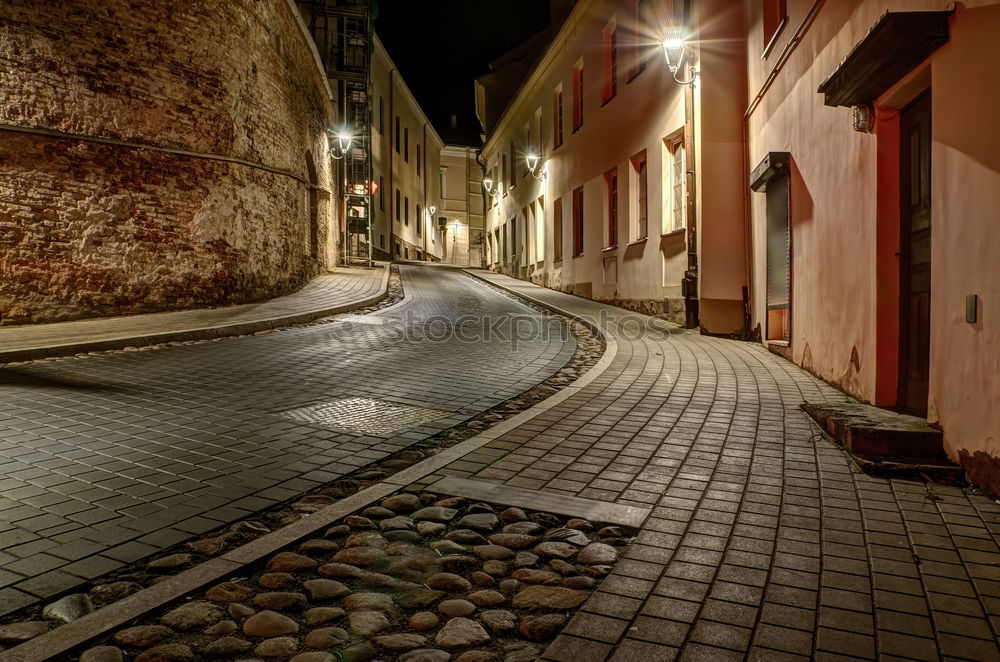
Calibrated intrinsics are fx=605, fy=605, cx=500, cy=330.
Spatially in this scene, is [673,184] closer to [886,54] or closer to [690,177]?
[690,177]

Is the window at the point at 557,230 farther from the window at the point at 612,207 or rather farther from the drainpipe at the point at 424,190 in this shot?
the drainpipe at the point at 424,190

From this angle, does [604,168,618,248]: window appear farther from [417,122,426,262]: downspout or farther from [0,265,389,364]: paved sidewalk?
[417,122,426,262]: downspout

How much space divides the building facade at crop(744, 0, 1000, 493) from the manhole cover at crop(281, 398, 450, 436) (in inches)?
151

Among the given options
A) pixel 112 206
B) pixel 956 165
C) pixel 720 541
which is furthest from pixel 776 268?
pixel 112 206

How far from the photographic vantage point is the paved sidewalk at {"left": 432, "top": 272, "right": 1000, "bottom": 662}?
211 centimetres

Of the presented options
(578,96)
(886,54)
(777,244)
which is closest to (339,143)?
(578,96)

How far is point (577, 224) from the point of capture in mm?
19250

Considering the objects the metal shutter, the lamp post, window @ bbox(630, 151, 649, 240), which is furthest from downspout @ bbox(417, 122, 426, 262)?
the metal shutter

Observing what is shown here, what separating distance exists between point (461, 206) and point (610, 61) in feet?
110

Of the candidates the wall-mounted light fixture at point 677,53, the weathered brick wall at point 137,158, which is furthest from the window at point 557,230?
the weathered brick wall at point 137,158

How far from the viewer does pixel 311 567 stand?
8.66 ft

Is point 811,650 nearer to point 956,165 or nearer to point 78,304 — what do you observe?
point 956,165

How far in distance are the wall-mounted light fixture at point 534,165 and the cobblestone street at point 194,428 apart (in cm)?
1428

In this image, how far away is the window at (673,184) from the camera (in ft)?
40.7
